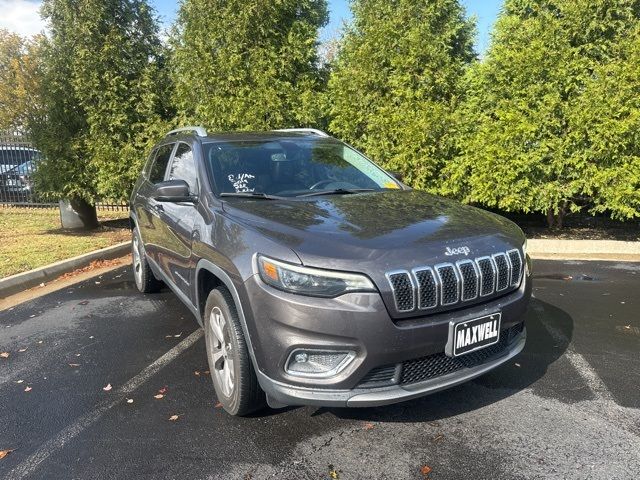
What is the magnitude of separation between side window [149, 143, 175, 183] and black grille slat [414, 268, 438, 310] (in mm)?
3175

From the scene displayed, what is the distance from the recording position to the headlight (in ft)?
8.11

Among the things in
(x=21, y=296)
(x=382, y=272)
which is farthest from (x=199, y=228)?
(x=21, y=296)

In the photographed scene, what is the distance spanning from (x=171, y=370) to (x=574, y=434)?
2.83 m

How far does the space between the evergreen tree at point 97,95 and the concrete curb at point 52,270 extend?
1660 millimetres

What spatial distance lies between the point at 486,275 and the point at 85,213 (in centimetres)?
985

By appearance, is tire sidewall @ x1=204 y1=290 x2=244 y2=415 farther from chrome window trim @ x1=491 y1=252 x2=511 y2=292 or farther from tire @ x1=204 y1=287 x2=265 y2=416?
chrome window trim @ x1=491 y1=252 x2=511 y2=292

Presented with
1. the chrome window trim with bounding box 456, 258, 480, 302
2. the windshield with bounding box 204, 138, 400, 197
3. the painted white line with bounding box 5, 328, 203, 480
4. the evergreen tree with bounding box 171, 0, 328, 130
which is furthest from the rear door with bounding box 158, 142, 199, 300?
the evergreen tree with bounding box 171, 0, 328, 130

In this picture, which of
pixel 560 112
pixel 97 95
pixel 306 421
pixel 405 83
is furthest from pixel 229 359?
pixel 97 95

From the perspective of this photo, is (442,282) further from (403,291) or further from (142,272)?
(142,272)

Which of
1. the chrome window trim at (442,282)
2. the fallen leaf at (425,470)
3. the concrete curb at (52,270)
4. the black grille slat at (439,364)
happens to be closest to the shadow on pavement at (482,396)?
the black grille slat at (439,364)

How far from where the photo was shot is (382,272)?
97.6 inches

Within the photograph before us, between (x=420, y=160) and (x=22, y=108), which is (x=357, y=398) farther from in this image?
(x=22, y=108)

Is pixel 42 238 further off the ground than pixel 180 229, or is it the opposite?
pixel 180 229

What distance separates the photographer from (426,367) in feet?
8.70
